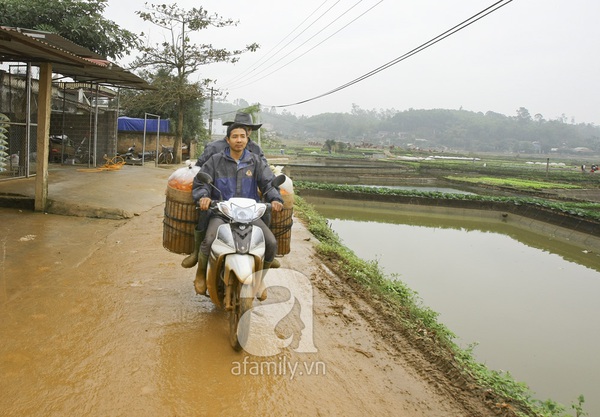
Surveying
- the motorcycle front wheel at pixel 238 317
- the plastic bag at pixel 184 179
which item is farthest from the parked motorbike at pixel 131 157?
the motorcycle front wheel at pixel 238 317

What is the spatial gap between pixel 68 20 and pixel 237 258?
14.9 metres

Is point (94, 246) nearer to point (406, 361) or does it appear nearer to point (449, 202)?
point (406, 361)

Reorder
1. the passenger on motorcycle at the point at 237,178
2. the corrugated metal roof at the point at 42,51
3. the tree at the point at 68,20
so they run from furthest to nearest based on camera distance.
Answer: the tree at the point at 68,20 → the corrugated metal roof at the point at 42,51 → the passenger on motorcycle at the point at 237,178

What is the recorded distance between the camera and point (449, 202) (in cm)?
1942

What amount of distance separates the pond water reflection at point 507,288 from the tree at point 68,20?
10.3m

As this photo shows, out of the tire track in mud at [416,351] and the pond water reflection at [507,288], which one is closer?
the tire track in mud at [416,351]

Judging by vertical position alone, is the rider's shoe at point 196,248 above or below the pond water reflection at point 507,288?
above

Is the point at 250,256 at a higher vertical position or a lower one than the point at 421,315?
higher

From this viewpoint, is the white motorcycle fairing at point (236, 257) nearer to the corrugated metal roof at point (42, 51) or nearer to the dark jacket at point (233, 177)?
the dark jacket at point (233, 177)

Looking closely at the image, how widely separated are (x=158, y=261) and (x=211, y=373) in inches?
112

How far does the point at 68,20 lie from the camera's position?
1469 centimetres

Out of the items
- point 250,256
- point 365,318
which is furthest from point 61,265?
point 365,318

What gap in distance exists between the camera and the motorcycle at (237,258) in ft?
10.8

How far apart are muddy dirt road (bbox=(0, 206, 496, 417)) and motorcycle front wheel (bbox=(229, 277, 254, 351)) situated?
0.33 feet
